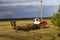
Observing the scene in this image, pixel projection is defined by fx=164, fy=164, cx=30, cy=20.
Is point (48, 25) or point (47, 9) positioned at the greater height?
point (47, 9)

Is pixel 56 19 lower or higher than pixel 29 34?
higher

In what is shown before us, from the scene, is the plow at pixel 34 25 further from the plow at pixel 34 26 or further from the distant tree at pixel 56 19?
the distant tree at pixel 56 19

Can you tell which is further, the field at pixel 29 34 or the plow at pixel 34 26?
the plow at pixel 34 26

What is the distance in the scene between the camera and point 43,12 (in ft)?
10.2

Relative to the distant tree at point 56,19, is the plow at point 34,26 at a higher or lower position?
lower

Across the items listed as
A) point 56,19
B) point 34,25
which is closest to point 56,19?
point 56,19

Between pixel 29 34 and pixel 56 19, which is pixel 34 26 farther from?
pixel 56 19

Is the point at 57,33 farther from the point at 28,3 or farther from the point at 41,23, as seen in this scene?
the point at 28,3

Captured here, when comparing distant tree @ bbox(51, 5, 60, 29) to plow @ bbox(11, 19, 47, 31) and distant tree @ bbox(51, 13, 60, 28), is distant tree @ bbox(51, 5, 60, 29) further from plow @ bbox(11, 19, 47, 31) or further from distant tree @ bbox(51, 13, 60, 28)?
plow @ bbox(11, 19, 47, 31)

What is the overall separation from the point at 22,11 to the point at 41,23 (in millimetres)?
429

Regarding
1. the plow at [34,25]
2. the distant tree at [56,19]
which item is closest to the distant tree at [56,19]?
the distant tree at [56,19]

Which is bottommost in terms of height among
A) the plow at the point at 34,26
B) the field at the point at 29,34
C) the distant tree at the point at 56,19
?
the field at the point at 29,34

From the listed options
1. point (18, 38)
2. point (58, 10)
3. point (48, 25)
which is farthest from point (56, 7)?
point (18, 38)

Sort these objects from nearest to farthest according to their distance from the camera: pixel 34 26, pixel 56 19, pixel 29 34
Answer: pixel 29 34 → pixel 56 19 → pixel 34 26
